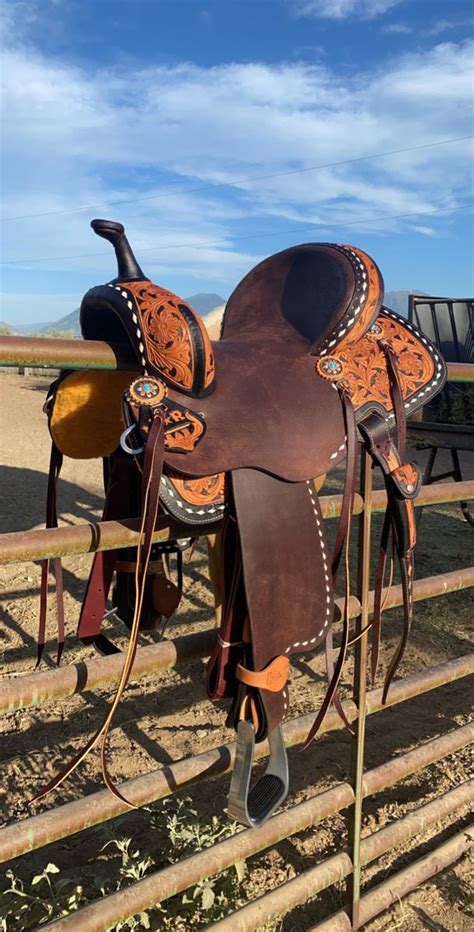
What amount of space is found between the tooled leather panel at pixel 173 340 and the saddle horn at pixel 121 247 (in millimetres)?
185

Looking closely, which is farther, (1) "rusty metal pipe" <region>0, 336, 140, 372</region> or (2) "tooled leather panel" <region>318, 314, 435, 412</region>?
(2) "tooled leather panel" <region>318, 314, 435, 412</region>

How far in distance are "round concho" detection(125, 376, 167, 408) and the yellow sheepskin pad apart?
0.22 meters

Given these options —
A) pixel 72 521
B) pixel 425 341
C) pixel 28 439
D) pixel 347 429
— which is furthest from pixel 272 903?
pixel 28 439

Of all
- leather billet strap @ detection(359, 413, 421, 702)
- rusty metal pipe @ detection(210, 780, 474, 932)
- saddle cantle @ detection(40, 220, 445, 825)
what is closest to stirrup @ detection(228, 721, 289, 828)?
saddle cantle @ detection(40, 220, 445, 825)

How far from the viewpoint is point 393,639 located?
127 inches

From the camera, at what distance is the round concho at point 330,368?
1.31m

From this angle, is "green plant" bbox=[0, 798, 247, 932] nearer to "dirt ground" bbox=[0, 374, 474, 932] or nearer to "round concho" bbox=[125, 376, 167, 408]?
"dirt ground" bbox=[0, 374, 474, 932]

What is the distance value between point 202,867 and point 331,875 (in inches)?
14.6

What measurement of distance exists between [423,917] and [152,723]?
4.00 feet

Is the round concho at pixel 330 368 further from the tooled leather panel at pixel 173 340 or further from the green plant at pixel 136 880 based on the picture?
the green plant at pixel 136 880

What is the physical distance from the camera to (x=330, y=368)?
51.9 inches

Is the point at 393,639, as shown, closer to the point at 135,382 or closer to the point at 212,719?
the point at 212,719

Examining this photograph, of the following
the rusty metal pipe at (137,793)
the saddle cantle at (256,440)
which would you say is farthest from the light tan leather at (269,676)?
the rusty metal pipe at (137,793)

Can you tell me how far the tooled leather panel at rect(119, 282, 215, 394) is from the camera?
3.61ft
